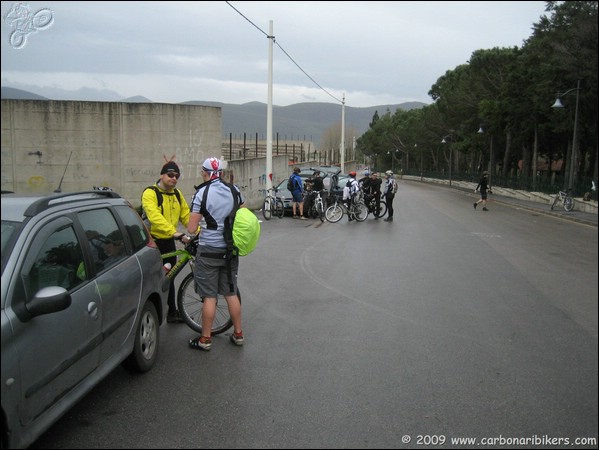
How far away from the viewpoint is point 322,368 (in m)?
5.19

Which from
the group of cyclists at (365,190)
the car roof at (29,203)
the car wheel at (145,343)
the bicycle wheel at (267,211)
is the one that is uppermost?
the car roof at (29,203)

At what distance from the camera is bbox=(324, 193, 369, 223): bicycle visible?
1964 centimetres

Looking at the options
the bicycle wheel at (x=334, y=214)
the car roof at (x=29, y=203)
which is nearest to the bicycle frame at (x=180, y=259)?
the car roof at (x=29, y=203)

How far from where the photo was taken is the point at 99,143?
56.9ft

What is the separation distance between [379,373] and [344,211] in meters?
15.0

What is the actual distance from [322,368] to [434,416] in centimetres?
130

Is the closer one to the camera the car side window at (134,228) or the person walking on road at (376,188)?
the car side window at (134,228)

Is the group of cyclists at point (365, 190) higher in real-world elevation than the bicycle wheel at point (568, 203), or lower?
higher

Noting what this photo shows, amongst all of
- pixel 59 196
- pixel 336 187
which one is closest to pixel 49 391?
Answer: pixel 59 196

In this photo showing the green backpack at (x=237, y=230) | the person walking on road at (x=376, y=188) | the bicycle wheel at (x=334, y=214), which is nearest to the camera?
the green backpack at (x=237, y=230)

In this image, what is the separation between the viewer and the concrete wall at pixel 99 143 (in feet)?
54.2

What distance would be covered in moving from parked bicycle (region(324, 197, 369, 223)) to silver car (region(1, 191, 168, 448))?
14471mm

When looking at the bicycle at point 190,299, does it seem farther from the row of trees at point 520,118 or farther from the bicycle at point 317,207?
the row of trees at point 520,118

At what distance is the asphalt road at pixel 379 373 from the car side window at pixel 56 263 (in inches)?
40.5
